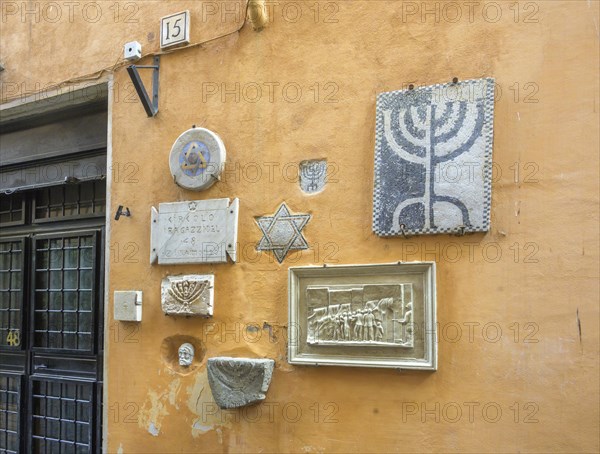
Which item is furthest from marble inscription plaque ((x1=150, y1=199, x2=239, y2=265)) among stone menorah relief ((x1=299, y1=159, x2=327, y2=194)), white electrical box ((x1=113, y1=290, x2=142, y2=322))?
stone menorah relief ((x1=299, y1=159, x2=327, y2=194))

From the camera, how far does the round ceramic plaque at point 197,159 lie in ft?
13.1

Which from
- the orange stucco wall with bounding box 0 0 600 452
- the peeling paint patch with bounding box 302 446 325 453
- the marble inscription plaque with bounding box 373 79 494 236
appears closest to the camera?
the orange stucco wall with bounding box 0 0 600 452

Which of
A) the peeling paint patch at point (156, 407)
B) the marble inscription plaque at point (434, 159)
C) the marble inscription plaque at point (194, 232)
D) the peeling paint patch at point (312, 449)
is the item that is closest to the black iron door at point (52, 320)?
the peeling paint patch at point (156, 407)

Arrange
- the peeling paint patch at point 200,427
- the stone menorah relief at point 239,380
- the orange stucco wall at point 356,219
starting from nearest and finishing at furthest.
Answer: the orange stucco wall at point 356,219 → the stone menorah relief at point 239,380 → the peeling paint patch at point 200,427

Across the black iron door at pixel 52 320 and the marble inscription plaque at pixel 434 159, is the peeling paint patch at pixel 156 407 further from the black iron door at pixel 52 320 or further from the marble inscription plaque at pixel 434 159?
the marble inscription plaque at pixel 434 159

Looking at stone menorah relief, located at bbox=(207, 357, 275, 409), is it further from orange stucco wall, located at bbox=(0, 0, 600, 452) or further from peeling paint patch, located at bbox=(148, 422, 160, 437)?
peeling paint patch, located at bbox=(148, 422, 160, 437)

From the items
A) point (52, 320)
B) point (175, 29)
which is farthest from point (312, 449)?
point (175, 29)

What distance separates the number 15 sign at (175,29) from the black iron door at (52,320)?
1.48 m

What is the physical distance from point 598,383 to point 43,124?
4810mm

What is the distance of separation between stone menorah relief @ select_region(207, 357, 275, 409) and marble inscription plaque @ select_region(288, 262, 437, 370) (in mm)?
219

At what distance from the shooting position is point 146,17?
4.42 metres

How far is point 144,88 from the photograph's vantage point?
4.27m

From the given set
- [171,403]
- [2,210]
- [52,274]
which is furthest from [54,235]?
[171,403]

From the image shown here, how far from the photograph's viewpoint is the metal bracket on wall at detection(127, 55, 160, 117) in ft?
13.5
